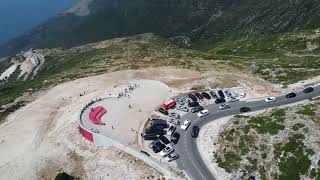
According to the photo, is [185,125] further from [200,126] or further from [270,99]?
[270,99]

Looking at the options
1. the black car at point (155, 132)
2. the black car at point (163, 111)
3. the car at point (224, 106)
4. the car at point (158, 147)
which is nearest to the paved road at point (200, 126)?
the car at point (224, 106)

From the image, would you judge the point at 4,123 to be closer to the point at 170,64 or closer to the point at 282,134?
the point at 170,64

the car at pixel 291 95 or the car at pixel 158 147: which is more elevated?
the car at pixel 291 95

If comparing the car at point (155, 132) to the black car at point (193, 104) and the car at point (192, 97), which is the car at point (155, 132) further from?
the car at point (192, 97)

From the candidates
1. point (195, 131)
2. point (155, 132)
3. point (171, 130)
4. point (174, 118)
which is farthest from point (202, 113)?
point (155, 132)

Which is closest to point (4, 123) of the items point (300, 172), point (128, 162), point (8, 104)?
point (8, 104)

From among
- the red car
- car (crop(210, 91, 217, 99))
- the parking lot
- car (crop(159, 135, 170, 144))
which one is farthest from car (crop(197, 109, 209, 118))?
car (crop(159, 135, 170, 144))
